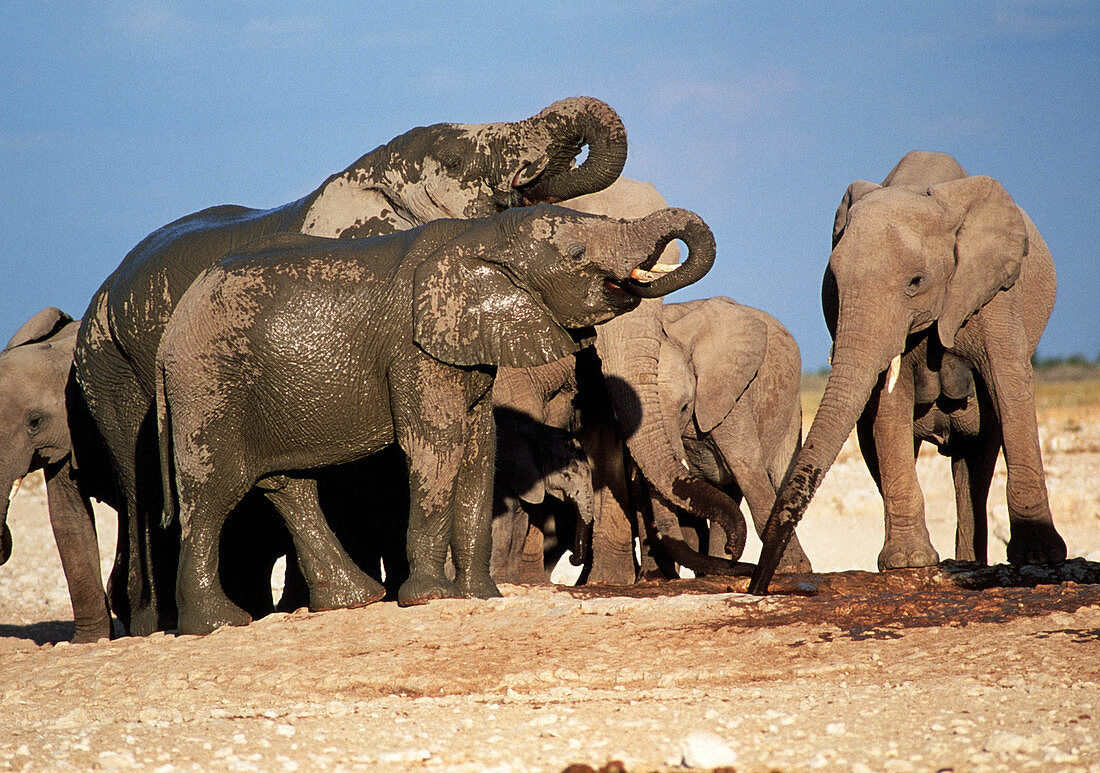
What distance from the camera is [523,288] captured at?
6258mm

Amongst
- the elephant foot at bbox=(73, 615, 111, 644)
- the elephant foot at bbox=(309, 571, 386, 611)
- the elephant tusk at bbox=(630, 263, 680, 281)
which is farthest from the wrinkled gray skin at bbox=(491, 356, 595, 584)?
the elephant tusk at bbox=(630, 263, 680, 281)

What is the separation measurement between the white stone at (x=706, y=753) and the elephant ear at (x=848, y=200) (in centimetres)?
628

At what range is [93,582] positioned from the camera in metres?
9.68

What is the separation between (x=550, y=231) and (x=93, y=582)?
17.4 feet

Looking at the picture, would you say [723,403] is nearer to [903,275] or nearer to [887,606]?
[903,275]

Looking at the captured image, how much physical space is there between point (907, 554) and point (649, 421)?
81.7 inches

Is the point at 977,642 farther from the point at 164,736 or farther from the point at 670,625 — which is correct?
the point at 164,736

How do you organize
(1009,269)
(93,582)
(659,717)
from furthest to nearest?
(93,582), (1009,269), (659,717)

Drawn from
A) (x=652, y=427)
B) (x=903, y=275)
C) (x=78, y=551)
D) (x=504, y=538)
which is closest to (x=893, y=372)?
(x=903, y=275)

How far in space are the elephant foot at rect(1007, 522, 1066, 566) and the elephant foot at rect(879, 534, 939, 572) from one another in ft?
2.09

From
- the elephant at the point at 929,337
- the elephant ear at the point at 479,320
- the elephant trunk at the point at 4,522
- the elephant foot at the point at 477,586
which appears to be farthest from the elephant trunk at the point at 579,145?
the elephant trunk at the point at 4,522

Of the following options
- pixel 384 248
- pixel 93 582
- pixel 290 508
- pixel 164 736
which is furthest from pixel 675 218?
pixel 93 582

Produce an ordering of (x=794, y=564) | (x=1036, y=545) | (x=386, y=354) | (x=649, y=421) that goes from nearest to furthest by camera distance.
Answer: (x=386, y=354) → (x=1036, y=545) → (x=649, y=421) → (x=794, y=564)

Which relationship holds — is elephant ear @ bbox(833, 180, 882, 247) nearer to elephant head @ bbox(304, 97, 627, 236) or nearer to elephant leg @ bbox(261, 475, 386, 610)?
elephant head @ bbox(304, 97, 627, 236)
